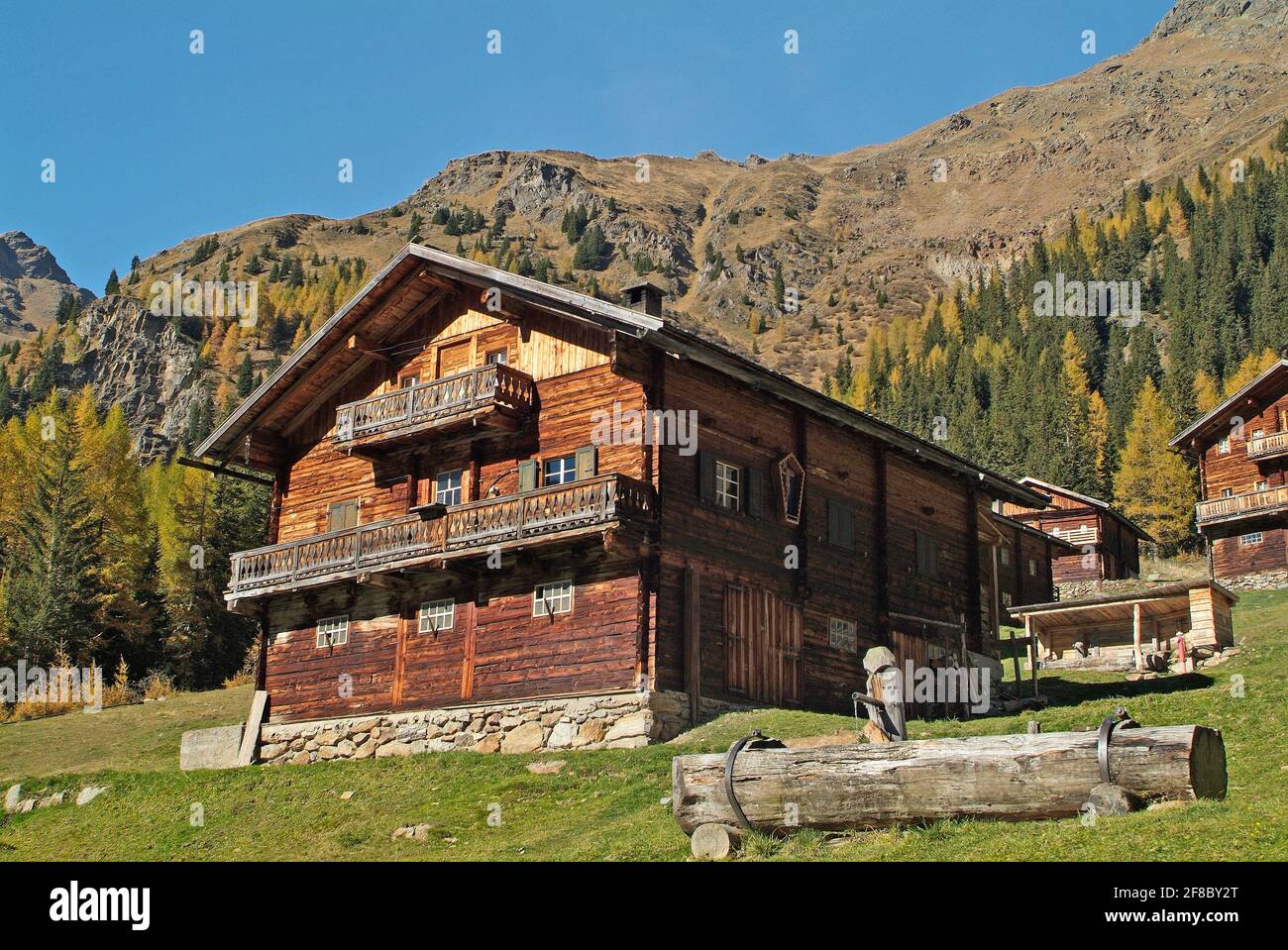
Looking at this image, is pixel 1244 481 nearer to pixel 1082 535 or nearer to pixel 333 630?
pixel 1082 535

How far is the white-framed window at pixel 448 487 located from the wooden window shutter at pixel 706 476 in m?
6.83

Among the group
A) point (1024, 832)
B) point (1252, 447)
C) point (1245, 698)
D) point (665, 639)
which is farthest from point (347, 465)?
point (1252, 447)

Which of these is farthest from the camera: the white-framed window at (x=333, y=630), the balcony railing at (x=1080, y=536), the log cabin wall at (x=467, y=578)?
the balcony railing at (x=1080, y=536)

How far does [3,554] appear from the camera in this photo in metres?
78.2

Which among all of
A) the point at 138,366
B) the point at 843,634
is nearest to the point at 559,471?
the point at 843,634

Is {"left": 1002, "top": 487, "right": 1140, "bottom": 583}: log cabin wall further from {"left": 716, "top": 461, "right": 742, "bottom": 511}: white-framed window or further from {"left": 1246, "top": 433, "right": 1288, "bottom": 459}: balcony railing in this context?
{"left": 716, "top": 461, "right": 742, "bottom": 511}: white-framed window

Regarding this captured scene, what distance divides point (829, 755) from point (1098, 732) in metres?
3.27

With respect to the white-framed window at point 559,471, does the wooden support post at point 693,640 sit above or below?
Answer: below

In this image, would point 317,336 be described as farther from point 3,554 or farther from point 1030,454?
point 1030,454

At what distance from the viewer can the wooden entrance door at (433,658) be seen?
34594 millimetres

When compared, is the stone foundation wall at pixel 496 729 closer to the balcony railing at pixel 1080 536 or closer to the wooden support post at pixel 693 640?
the wooden support post at pixel 693 640

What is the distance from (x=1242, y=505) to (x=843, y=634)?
33761mm

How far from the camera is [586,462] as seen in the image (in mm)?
33594

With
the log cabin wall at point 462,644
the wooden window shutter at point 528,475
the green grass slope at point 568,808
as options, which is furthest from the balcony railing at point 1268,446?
the log cabin wall at point 462,644
